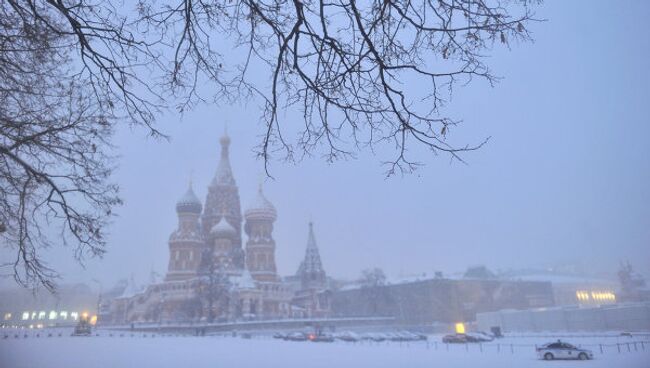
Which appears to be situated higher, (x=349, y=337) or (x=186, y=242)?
(x=186, y=242)

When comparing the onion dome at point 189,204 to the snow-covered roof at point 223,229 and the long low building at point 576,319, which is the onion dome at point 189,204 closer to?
the snow-covered roof at point 223,229

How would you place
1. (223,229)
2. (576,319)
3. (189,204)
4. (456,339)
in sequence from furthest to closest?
(189,204), (223,229), (576,319), (456,339)

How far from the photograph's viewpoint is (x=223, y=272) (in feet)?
173

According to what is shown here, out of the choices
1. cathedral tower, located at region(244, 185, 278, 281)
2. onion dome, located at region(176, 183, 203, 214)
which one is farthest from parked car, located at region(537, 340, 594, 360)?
onion dome, located at region(176, 183, 203, 214)

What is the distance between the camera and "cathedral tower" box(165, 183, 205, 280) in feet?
193

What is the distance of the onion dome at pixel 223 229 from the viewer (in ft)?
197

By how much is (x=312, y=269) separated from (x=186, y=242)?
19.1 meters

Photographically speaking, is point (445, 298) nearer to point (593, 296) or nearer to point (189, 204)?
point (593, 296)

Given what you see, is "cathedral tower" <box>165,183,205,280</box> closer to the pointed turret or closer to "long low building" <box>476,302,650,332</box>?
the pointed turret

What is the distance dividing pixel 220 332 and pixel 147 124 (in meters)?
41.5

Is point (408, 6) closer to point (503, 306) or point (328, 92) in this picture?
point (328, 92)

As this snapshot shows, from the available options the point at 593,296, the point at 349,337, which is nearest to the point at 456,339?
the point at 349,337

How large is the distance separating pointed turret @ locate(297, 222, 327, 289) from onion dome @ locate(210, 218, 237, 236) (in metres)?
13.4

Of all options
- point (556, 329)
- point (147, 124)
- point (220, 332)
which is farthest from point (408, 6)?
point (220, 332)
